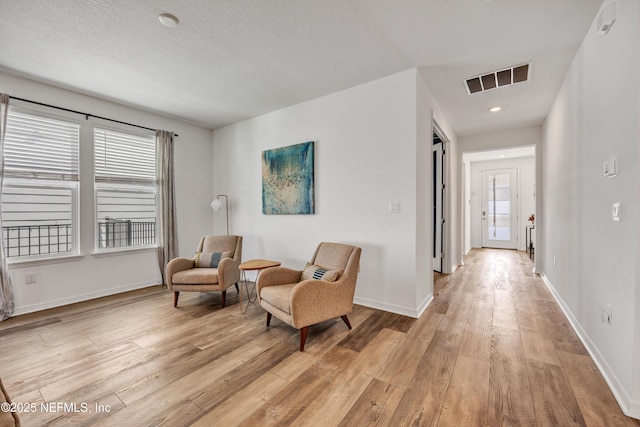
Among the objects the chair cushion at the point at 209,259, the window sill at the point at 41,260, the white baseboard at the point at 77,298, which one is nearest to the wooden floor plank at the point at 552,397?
the chair cushion at the point at 209,259

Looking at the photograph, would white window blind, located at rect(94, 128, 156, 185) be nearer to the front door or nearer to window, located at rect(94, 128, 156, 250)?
window, located at rect(94, 128, 156, 250)

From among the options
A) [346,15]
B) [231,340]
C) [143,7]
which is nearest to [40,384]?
[231,340]

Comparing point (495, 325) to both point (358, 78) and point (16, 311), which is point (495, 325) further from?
point (16, 311)

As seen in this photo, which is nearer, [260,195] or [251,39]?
[251,39]

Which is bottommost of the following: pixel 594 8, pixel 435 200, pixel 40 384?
pixel 40 384

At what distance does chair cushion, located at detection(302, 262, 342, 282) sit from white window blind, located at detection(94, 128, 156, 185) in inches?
119

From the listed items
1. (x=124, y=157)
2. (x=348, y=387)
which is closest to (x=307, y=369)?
(x=348, y=387)

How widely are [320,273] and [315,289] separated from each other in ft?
1.25

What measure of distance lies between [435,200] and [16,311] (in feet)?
19.4

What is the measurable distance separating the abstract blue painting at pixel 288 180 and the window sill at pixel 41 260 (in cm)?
243

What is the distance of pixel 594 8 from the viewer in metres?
1.94

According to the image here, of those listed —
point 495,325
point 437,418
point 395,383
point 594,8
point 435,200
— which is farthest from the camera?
point 435,200

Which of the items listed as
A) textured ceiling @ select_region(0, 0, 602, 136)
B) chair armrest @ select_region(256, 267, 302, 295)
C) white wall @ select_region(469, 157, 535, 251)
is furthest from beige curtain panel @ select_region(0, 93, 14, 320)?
white wall @ select_region(469, 157, 535, 251)

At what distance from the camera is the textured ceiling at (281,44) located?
6.49 feet
